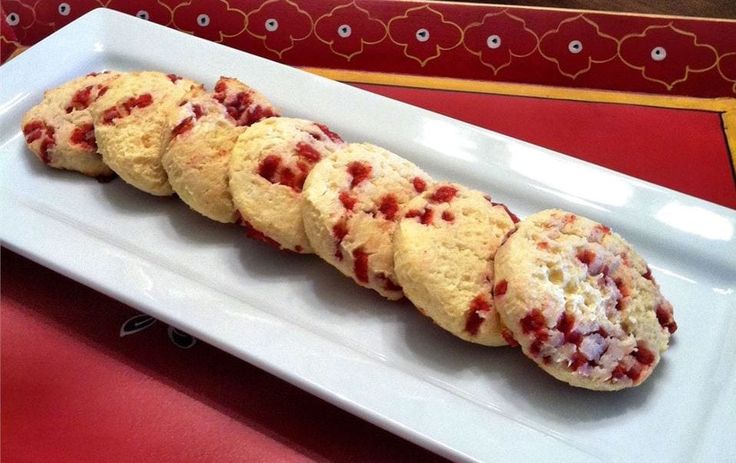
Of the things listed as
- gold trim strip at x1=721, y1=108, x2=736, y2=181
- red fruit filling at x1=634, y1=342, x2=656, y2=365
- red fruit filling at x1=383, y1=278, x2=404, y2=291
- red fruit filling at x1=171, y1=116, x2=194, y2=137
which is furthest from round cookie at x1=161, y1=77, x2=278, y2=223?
gold trim strip at x1=721, y1=108, x2=736, y2=181

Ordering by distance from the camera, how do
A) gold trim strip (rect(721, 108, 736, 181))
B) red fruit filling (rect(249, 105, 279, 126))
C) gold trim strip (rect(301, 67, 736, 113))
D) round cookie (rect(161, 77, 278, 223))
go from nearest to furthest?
1. round cookie (rect(161, 77, 278, 223))
2. red fruit filling (rect(249, 105, 279, 126))
3. gold trim strip (rect(721, 108, 736, 181))
4. gold trim strip (rect(301, 67, 736, 113))

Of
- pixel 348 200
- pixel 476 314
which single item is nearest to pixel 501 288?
pixel 476 314

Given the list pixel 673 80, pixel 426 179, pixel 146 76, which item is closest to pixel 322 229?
pixel 426 179

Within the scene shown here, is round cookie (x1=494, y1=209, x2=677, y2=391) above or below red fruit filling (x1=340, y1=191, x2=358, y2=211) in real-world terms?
below

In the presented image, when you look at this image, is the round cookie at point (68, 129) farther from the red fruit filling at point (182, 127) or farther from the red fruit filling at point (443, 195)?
the red fruit filling at point (443, 195)

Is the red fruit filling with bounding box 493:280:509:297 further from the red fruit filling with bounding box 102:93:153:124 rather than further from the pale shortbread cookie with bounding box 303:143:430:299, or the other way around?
the red fruit filling with bounding box 102:93:153:124

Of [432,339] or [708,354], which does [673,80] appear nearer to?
[708,354]
